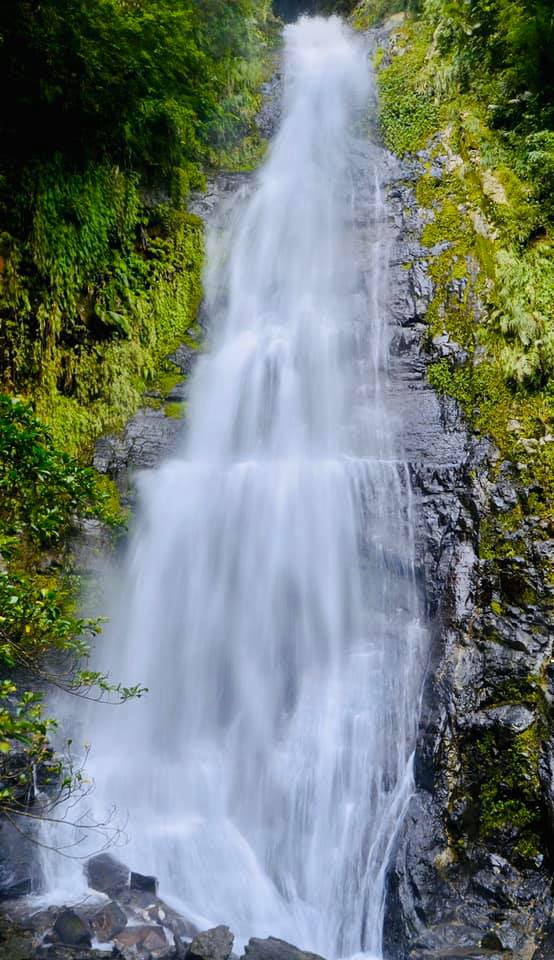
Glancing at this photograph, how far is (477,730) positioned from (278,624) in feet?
8.91

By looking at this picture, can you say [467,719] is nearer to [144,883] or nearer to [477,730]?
[477,730]

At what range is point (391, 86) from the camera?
14.4 m

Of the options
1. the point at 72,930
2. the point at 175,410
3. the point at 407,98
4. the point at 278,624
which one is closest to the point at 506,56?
the point at 407,98

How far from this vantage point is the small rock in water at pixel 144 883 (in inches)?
207

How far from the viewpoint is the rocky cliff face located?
17.2ft

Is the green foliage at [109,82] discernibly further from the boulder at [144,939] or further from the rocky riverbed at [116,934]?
the boulder at [144,939]

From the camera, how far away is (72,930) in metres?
4.53

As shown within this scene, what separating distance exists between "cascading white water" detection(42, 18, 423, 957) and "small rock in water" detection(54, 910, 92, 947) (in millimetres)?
1071

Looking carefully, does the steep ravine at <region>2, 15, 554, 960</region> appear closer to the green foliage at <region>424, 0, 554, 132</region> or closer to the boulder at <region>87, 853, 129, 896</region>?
the boulder at <region>87, 853, 129, 896</region>

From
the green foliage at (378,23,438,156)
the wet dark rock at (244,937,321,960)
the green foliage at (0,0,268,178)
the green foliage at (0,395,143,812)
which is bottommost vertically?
the wet dark rock at (244,937,321,960)

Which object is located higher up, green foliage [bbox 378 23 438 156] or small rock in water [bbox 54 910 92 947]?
green foliage [bbox 378 23 438 156]

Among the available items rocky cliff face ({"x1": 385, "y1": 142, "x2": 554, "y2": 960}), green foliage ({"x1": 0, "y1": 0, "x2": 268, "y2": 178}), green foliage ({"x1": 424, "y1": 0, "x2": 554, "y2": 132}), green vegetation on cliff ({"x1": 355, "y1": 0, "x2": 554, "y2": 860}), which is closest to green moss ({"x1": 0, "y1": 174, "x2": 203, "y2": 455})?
green foliage ({"x1": 0, "y1": 0, "x2": 268, "y2": 178})

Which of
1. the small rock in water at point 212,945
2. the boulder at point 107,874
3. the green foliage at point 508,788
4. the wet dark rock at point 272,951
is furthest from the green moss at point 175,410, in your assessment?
the wet dark rock at point 272,951

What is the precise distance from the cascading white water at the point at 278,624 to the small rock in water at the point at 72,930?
1.07 m
